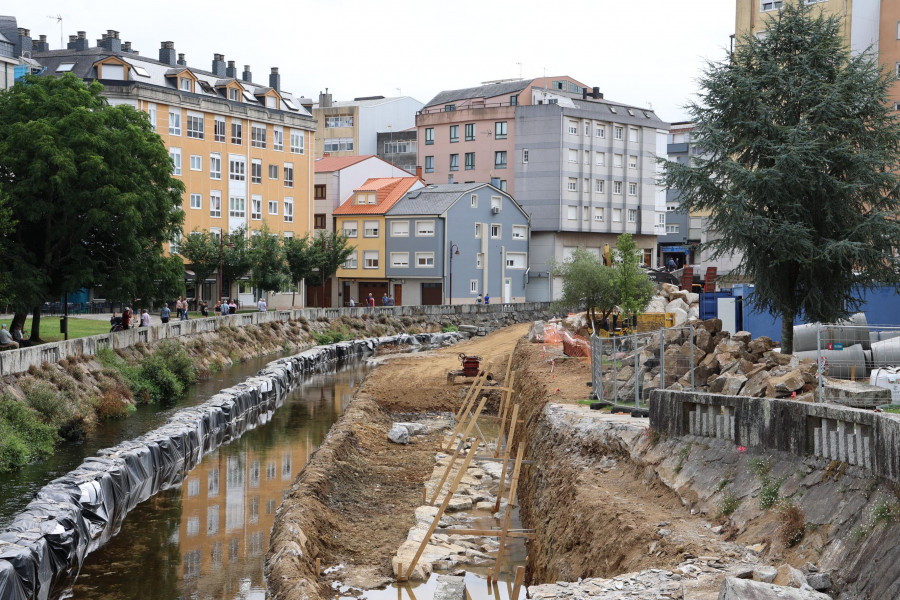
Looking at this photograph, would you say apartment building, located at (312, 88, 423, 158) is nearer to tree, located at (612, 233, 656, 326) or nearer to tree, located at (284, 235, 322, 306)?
tree, located at (284, 235, 322, 306)

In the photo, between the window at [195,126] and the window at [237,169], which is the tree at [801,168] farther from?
the window at [237,169]

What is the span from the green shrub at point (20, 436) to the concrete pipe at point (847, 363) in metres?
19.2

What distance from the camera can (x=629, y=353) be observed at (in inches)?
986

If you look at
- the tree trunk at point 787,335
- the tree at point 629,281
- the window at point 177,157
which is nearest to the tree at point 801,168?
the tree trunk at point 787,335

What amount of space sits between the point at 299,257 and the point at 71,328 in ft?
83.1

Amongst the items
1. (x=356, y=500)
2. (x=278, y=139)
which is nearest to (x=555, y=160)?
(x=278, y=139)

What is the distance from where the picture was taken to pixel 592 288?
167 feet

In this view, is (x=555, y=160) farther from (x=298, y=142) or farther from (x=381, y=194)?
(x=298, y=142)

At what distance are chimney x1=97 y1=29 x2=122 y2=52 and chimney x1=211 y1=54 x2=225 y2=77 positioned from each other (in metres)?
8.93

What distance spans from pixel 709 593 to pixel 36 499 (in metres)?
13.6

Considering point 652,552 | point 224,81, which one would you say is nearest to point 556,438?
point 652,552

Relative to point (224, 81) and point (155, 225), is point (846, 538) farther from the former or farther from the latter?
point (224, 81)

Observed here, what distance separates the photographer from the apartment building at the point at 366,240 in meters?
78.4

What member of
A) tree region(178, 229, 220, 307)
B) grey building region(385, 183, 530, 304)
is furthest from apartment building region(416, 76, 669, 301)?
tree region(178, 229, 220, 307)
